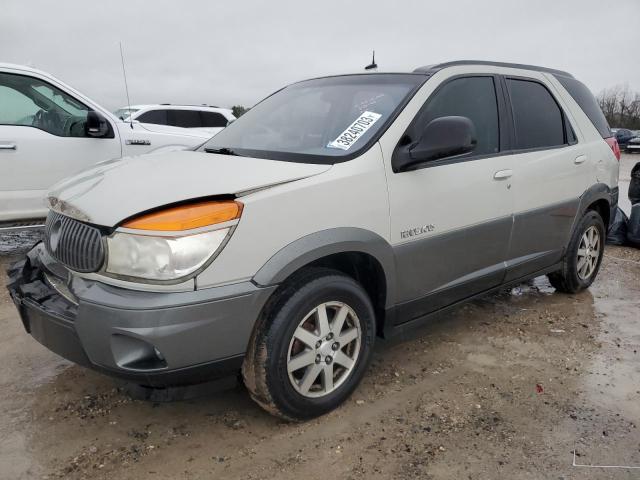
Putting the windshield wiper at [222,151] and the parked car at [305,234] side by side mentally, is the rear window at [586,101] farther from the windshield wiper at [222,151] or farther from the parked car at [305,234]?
the windshield wiper at [222,151]

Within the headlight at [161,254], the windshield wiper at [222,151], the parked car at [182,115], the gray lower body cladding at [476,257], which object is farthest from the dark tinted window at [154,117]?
the headlight at [161,254]

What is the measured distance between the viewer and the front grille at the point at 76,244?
2.23m

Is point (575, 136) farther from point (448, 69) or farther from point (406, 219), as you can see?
point (406, 219)

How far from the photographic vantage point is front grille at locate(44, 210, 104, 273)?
87.7 inches

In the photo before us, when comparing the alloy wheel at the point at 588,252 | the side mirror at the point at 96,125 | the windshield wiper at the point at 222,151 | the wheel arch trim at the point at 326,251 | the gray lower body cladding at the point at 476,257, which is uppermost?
the side mirror at the point at 96,125

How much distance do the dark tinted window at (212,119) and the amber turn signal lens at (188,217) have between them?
9.83m

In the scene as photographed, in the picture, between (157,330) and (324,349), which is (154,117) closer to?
(324,349)

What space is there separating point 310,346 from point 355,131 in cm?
115

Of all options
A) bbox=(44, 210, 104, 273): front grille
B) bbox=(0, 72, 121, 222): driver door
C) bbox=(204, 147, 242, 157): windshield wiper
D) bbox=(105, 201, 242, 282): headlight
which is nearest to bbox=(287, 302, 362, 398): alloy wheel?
bbox=(105, 201, 242, 282): headlight

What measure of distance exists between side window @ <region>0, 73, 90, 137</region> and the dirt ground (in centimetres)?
257

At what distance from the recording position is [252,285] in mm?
2227

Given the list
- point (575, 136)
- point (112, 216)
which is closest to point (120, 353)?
point (112, 216)

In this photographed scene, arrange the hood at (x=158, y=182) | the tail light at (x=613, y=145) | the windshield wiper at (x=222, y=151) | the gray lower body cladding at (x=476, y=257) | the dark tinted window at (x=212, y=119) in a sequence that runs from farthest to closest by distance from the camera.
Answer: the dark tinted window at (x=212, y=119) < the tail light at (x=613, y=145) < the windshield wiper at (x=222, y=151) < the gray lower body cladding at (x=476, y=257) < the hood at (x=158, y=182)

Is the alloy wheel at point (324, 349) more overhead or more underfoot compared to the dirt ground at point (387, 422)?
more overhead
